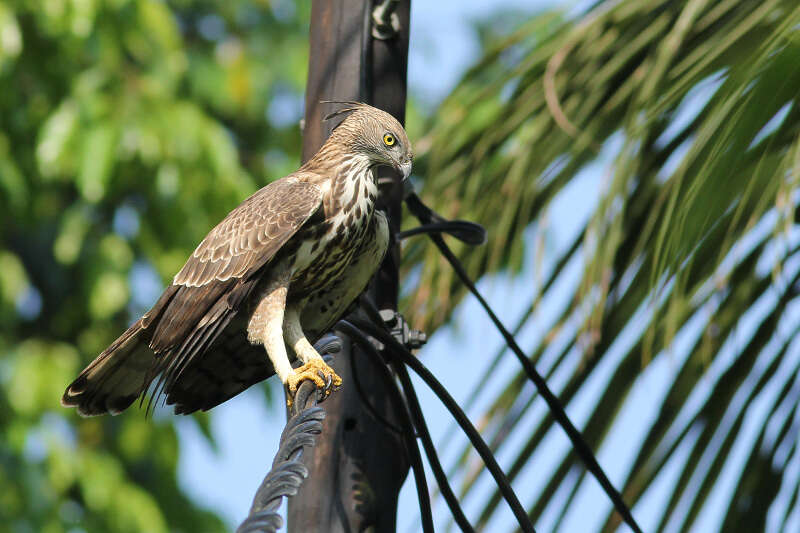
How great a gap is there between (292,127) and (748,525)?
5.46 metres

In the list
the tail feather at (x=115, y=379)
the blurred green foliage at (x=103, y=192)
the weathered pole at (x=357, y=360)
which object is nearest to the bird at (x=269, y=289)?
the tail feather at (x=115, y=379)

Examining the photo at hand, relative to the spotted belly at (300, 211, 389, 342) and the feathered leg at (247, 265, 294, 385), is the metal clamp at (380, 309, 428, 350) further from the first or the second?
the feathered leg at (247, 265, 294, 385)

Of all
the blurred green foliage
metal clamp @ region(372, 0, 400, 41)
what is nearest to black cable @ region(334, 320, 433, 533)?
metal clamp @ region(372, 0, 400, 41)

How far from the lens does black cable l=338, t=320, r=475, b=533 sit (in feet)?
7.96

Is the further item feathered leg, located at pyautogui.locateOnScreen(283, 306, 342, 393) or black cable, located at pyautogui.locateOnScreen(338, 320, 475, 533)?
black cable, located at pyautogui.locateOnScreen(338, 320, 475, 533)

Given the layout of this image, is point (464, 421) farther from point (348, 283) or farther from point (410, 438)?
point (348, 283)

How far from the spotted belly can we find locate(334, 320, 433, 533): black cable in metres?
0.04

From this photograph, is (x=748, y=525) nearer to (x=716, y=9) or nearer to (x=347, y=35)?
(x=716, y=9)

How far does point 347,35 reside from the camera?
2.64 metres

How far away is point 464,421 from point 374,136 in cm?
69

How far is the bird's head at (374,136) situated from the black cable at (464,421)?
0.42 metres

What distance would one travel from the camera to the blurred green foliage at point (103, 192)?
5.45 meters

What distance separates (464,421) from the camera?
94.2 inches

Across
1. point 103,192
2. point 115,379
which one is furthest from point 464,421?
point 103,192
